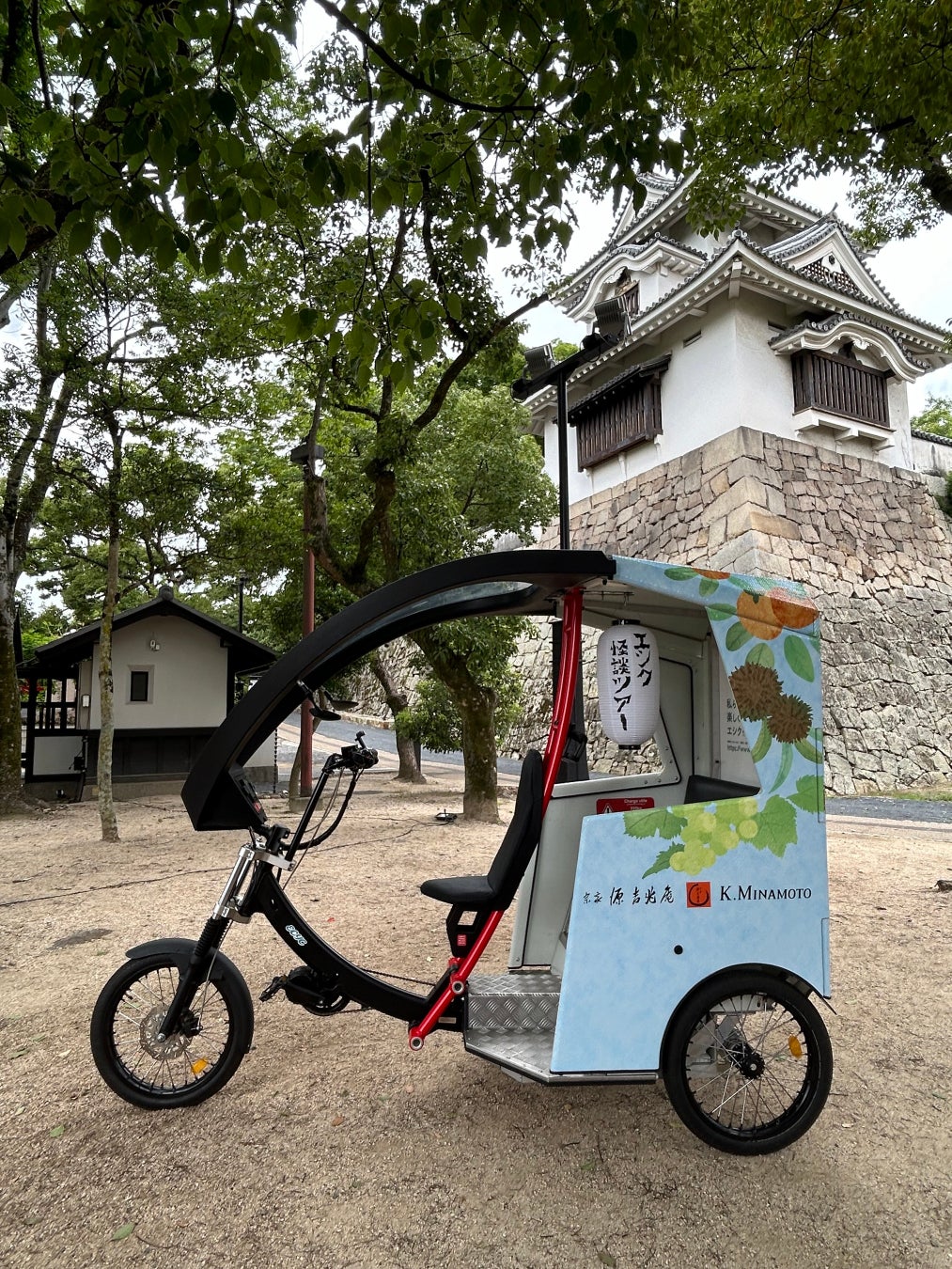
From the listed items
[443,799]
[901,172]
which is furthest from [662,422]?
[901,172]

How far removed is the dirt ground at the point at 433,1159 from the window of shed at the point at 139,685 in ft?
34.6

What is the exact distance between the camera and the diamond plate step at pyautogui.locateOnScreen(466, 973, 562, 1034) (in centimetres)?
320

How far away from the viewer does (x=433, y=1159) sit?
282cm

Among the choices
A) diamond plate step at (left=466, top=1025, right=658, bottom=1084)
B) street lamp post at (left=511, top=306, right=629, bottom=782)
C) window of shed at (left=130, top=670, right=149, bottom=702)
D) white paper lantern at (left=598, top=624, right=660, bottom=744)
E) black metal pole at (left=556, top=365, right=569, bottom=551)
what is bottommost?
diamond plate step at (left=466, top=1025, right=658, bottom=1084)

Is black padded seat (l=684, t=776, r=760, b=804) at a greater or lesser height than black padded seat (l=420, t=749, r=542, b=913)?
greater

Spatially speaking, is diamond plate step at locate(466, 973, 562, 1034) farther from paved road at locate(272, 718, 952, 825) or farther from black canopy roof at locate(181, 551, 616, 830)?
paved road at locate(272, 718, 952, 825)

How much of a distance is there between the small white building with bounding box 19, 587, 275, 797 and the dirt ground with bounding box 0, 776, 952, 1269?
10.3 meters

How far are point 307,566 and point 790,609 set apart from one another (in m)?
9.64

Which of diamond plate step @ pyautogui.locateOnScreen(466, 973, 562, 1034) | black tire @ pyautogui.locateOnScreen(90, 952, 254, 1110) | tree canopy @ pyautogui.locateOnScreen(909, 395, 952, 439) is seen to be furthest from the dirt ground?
tree canopy @ pyautogui.locateOnScreen(909, 395, 952, 439)

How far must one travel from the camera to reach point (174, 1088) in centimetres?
323

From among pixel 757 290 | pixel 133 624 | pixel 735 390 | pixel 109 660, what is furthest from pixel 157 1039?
pixel 757 290

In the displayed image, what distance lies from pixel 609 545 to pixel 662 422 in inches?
123

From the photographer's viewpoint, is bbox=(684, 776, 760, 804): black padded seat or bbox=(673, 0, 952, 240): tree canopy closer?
bbox=(684, 776, 760, 804): black padded seat

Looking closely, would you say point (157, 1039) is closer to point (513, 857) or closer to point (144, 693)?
point (513, 857)
